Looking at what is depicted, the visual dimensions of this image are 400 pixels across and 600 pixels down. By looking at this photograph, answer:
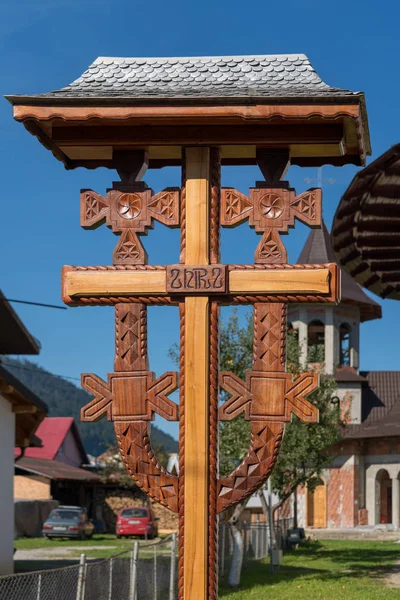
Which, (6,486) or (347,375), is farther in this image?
(347,375)

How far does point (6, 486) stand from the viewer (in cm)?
1919

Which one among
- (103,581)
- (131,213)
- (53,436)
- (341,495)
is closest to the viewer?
(131,213)

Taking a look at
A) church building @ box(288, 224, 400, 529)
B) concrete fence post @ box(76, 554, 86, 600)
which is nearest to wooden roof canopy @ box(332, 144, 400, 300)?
concrete fence post @ box(76, 554, 86, 600)

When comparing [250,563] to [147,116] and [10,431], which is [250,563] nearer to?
[10,431]

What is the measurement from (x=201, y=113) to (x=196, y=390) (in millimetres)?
1530

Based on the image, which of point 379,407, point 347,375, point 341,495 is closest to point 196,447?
point 341,495

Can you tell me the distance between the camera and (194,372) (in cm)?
577

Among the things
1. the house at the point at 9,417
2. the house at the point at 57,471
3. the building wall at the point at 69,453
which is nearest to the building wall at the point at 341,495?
the house at the point at 57,471

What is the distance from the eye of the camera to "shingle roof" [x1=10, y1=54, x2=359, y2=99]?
5.82 m

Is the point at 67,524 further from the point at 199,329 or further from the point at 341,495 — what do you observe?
the point at 199,329

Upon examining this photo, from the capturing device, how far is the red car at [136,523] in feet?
132

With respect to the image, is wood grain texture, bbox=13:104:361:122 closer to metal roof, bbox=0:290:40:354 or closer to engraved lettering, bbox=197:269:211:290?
engraved lettering, bbox=197:269:211:290

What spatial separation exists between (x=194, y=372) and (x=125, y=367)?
1.27ft

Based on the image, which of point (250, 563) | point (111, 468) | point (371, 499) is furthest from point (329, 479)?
point (250, 563)
